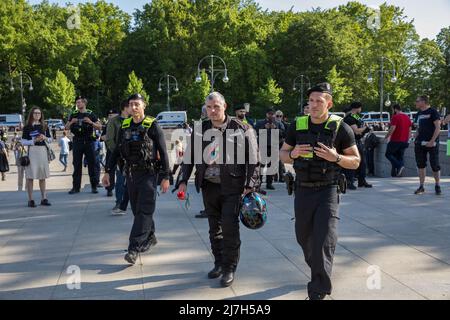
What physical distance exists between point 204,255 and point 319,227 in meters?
2.07

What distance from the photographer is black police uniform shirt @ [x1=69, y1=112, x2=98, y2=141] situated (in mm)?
10281

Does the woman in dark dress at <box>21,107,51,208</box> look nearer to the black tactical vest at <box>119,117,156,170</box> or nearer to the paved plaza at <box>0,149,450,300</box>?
the paved plaza at <box>0,149,450,300</box>

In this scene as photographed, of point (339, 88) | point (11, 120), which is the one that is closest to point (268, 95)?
point (339, 88)

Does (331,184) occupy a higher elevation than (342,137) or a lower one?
lower

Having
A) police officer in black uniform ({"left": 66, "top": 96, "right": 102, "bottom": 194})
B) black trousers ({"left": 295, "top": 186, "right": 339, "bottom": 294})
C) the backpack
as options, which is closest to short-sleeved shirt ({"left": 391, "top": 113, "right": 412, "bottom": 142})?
the backpack

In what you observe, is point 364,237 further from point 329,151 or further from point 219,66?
point 219,66

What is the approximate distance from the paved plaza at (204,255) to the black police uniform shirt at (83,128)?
1.81 meters

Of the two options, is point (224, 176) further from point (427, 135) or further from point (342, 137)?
point (427, 135)

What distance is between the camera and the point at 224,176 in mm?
4844

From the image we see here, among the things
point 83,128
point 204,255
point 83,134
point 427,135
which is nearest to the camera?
point 204,255

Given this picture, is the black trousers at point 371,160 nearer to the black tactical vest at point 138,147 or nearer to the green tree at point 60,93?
the black tactical vest at point 138,147

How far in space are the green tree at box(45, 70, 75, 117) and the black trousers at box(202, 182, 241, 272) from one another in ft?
186

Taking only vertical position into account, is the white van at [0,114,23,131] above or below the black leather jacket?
above

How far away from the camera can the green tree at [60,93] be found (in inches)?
2309
